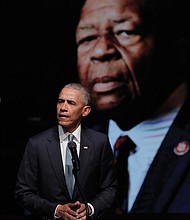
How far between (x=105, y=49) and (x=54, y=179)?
164 cm

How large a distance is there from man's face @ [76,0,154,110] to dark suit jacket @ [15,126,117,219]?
4.70 feet

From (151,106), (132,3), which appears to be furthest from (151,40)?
(151,106)

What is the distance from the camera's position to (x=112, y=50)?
2.98 m

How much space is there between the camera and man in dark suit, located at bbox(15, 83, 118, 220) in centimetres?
152

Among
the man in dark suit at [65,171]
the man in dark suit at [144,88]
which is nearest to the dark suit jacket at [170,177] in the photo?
the man in dark suit at [144,88]

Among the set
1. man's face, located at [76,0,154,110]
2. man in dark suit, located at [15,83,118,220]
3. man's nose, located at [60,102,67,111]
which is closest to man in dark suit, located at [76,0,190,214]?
man's face, located at [76,0,154,110]

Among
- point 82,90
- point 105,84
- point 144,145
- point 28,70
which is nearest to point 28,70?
point 28,70

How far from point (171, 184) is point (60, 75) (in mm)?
1258

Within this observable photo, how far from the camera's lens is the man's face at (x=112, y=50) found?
9.72ft

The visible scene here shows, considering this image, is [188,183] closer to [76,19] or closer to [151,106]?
[151,106]

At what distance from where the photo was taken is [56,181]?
62.3 inches

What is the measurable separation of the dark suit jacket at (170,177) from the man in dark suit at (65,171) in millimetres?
1290

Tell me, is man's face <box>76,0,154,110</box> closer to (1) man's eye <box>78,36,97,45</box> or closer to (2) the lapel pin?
(1) man's eye <box>78,36,97,45</box>

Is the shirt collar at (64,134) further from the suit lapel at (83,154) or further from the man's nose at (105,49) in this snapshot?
the man's nose at (105,49)
